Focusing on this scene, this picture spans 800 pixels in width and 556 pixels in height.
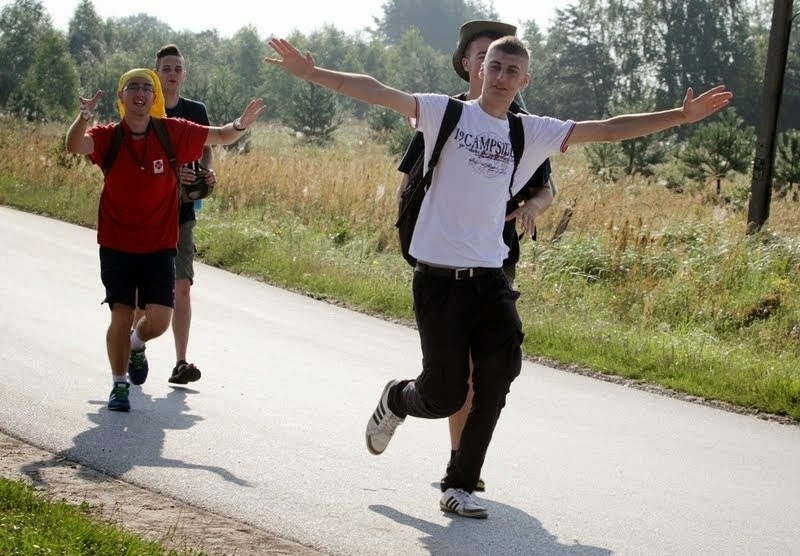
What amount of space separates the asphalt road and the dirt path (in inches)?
4.5

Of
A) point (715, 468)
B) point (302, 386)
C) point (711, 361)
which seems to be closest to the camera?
point (715, 468)

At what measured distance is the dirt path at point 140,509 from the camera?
544 centimetres

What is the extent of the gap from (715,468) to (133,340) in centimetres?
334

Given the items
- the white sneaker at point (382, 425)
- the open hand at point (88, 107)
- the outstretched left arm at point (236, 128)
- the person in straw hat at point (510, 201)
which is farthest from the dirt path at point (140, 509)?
the outstretched left arm at point (236, 128)

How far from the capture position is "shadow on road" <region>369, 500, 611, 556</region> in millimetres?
5672

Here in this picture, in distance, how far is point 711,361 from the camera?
34.4ft

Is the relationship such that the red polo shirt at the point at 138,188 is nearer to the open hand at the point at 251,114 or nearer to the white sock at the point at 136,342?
the open hand at the point at 251,114

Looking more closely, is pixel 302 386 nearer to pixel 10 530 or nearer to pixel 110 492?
pixel 110 492

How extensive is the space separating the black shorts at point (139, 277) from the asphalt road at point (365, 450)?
63 centimetres

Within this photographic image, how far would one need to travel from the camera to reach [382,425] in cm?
654

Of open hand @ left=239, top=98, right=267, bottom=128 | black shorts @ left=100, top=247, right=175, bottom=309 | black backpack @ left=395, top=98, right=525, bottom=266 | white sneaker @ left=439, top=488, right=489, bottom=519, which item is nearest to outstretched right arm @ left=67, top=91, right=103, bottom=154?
black shorts @ left=100, top=247, right=175, bottom=309

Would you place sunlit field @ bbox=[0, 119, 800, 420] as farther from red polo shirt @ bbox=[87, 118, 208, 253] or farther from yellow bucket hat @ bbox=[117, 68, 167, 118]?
yellow bucket hat @ bbox=[117, 68, 167, 118]

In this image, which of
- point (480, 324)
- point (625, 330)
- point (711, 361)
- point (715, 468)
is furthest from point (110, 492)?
point (625, 330)

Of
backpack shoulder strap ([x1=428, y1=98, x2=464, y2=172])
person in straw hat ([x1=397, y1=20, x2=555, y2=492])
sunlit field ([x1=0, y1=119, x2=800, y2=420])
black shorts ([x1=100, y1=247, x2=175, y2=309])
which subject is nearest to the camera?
backpack shoulder strap ([x1=428, y1=98, x2=464, y2=172])
